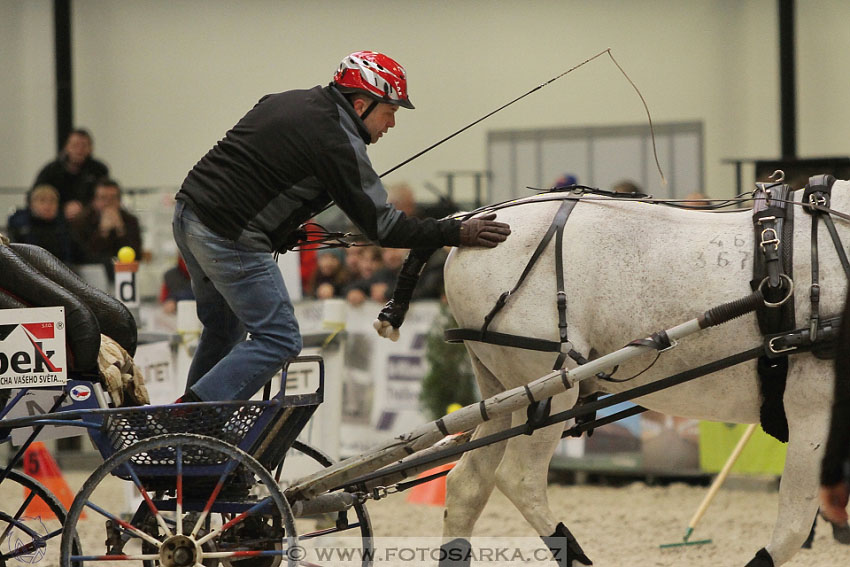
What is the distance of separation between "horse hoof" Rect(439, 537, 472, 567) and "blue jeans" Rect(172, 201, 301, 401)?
1.00 m

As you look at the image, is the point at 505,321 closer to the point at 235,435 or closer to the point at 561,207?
the point at 561,207

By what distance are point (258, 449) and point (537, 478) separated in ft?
3.42

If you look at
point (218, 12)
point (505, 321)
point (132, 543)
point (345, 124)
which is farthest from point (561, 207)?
point (218, 12)

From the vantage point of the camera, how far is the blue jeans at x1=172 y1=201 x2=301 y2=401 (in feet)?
13.8

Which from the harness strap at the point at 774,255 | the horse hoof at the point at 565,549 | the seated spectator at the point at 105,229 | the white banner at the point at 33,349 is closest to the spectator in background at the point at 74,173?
the seated spectator at the point at 105,229

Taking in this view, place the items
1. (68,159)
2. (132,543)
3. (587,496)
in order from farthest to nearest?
(68,159)
(587,496)
(132,543)

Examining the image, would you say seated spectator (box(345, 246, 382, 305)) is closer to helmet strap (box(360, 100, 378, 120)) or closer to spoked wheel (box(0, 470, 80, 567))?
spoked wheel (box(0, 470, 80, 567))

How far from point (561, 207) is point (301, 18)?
8830 mm

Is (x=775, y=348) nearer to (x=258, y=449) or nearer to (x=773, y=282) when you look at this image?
(x=773, y=282)

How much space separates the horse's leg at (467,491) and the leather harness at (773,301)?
0.48 metres

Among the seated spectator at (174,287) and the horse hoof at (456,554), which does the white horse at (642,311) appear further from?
the seated spectator at (174,287)

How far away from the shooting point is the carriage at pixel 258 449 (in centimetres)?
407

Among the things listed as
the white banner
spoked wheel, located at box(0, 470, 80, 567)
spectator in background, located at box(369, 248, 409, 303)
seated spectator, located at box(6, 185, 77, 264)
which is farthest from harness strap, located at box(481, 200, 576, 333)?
seated spectator, located at box(6, 185, 77, 264)

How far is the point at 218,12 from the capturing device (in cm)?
1295
